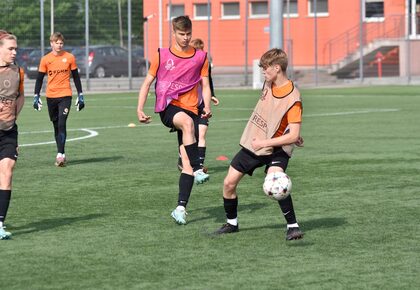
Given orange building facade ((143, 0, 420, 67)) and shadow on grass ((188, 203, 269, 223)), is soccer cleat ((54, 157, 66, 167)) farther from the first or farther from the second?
orange building facade ((143, 0, 420, 67))

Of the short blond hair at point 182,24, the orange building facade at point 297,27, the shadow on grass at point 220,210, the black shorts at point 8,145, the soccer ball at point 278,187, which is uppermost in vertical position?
the orange building facade at point 297,27

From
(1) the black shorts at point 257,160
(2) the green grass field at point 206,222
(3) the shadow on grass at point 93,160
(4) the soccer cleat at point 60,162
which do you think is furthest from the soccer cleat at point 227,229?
(3) the shadow on grass at point 93,160

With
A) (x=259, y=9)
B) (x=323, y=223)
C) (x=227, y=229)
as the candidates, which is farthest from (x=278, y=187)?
(x=259, y=9)

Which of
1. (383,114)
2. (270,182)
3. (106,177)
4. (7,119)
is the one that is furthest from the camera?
(383,114)

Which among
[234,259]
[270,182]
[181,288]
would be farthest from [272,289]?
[270,182]

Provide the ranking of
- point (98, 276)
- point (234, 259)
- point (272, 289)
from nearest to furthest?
point (272, 289)
point (98, 276)
point (234, 259)

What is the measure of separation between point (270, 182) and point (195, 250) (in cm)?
84

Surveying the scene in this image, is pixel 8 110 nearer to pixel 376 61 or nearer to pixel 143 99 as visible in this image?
pixel 143 99

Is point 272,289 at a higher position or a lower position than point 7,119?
lower

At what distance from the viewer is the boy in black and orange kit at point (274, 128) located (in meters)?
9.06

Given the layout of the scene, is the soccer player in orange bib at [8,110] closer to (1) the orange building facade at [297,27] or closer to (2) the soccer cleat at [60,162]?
(2) the soccer cleat at [60,162]

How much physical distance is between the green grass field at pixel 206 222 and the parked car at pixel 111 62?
26.2 metres

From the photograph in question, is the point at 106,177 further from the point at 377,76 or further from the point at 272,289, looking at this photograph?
the point at 377,76

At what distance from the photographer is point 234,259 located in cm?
843
